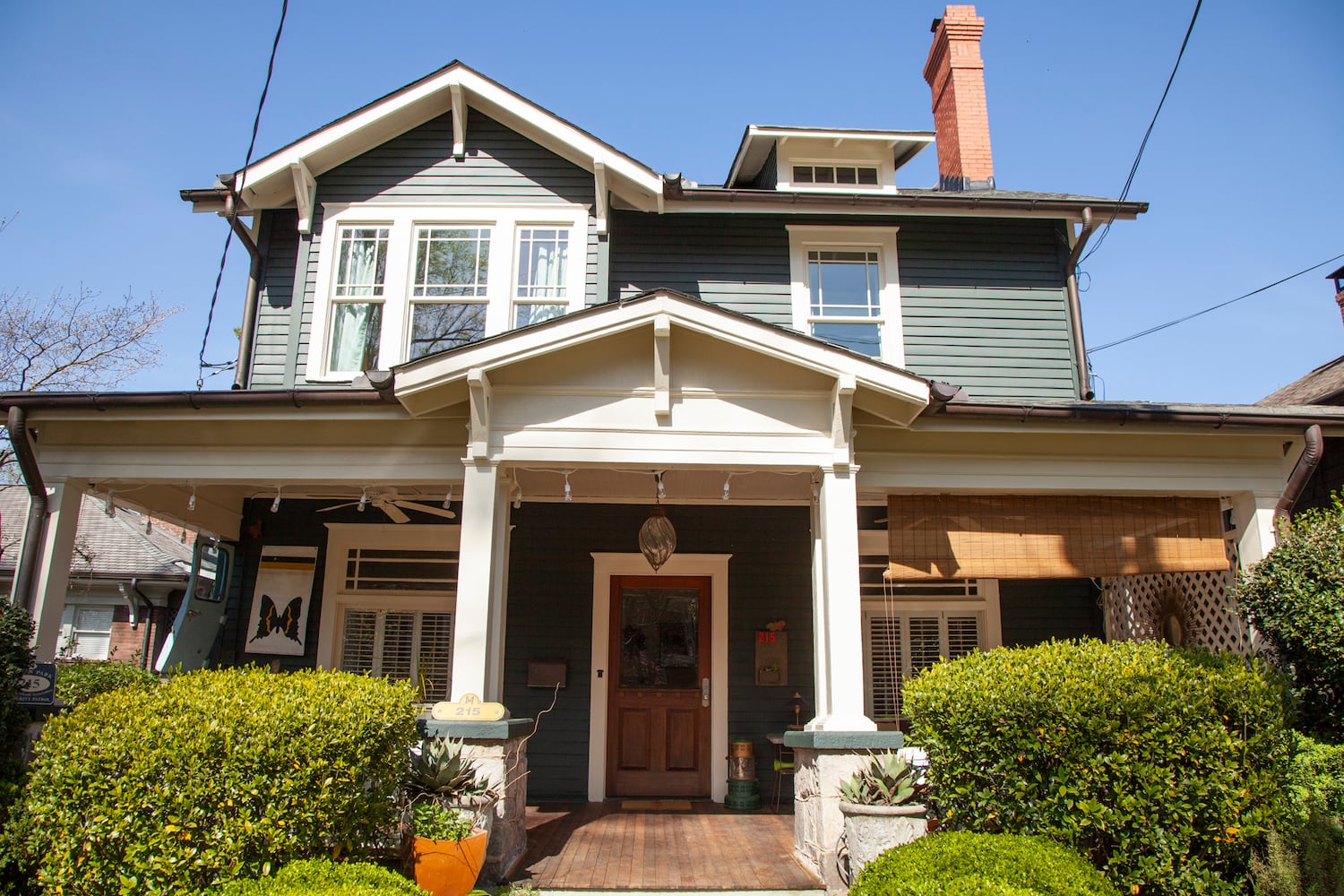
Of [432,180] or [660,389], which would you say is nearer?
[660,389]

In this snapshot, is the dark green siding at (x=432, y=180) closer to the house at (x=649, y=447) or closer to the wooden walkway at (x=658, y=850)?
the house at (x=649, y=447)

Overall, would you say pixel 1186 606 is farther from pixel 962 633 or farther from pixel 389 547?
pixel 389 547

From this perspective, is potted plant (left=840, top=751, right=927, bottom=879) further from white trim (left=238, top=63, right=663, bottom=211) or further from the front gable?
white trim (left=238, top=63, right=663, bottom=211)

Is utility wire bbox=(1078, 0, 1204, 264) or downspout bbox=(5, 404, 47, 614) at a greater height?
utility wire bbox=(1078, 0, 1204, 264)

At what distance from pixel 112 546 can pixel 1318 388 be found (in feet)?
61.7

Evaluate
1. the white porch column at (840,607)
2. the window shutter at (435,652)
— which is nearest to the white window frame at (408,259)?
the window shutter at (435,652)

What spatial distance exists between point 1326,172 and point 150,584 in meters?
17.4

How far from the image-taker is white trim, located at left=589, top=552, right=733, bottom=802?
27.6ft

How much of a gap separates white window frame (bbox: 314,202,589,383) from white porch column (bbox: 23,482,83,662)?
2.26 metres

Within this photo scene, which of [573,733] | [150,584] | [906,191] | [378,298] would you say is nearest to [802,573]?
[573,733]

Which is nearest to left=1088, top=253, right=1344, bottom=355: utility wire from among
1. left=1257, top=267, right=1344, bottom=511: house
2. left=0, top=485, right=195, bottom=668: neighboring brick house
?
left=1257, top=267, right=1344, bottom=511: house

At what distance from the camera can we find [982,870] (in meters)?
3.75

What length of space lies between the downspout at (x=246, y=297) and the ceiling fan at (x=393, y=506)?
62.5 inches

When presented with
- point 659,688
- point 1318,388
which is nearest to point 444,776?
point 659,688
